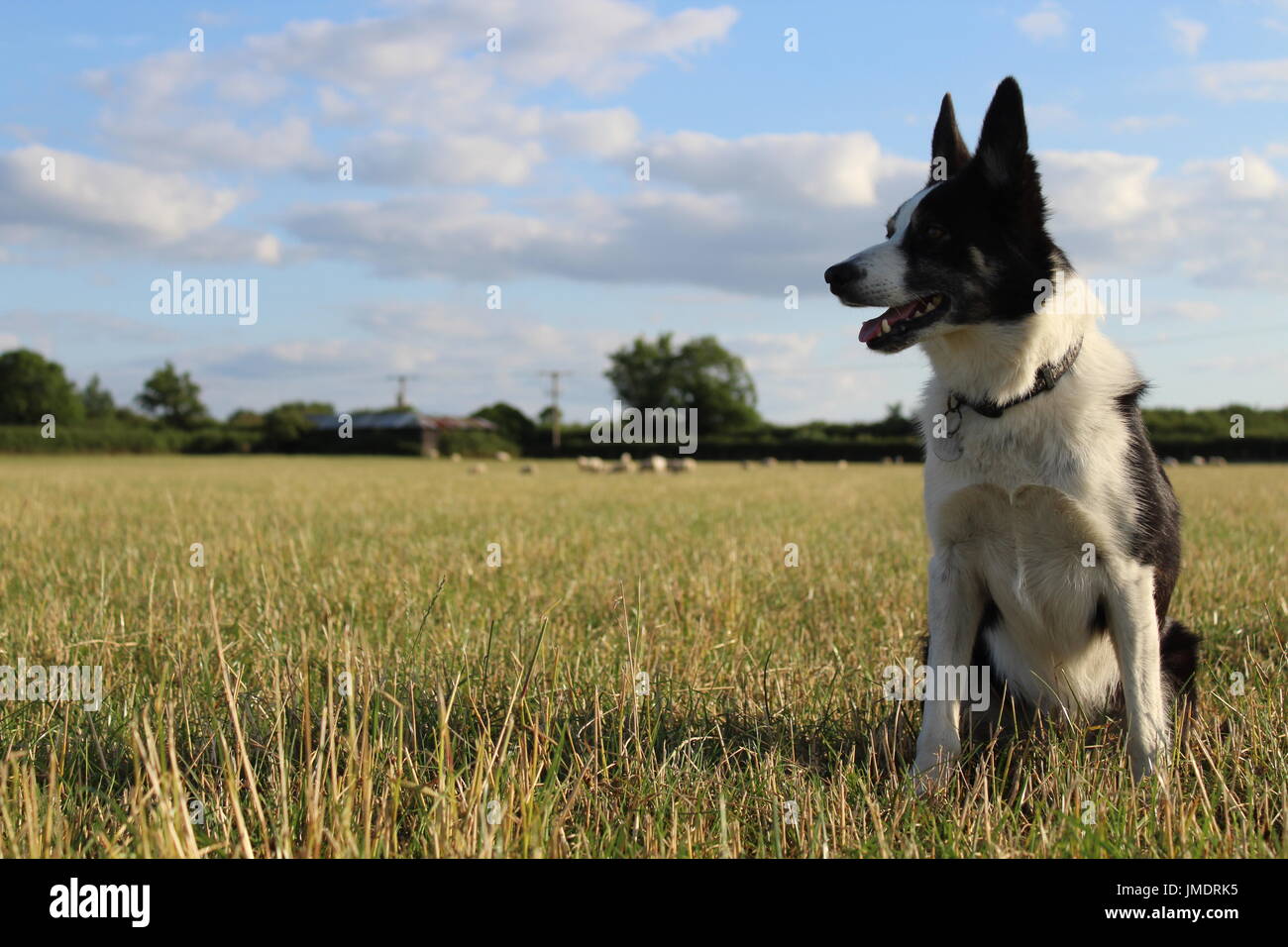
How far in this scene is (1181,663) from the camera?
3492 millimetres

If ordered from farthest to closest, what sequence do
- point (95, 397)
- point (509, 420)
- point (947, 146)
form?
1. point (95, 397)
2. point (509, 420)
3. point (947, 146)

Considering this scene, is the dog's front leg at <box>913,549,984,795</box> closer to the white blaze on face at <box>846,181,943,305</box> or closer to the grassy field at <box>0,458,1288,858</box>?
the grassy field at <box>0,458,1288,858</box>

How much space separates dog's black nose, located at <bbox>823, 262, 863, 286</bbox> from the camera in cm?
333

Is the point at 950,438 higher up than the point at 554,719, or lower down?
higher up

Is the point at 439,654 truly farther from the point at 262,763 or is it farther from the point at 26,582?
the point at 26,582

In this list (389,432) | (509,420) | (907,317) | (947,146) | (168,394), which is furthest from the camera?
(168,394)

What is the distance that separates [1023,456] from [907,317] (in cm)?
64

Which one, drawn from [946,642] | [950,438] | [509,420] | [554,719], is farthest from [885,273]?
[509,420]

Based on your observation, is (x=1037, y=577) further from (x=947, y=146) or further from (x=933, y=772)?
(x=947, y=146)

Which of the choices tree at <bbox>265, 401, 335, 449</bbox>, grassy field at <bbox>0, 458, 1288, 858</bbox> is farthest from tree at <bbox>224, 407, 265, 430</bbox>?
grassy field at <bbox>0, 458, 1288, 858</bbox>

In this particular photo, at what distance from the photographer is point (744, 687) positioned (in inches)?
155

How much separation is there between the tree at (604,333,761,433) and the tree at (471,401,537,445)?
10.6 m
